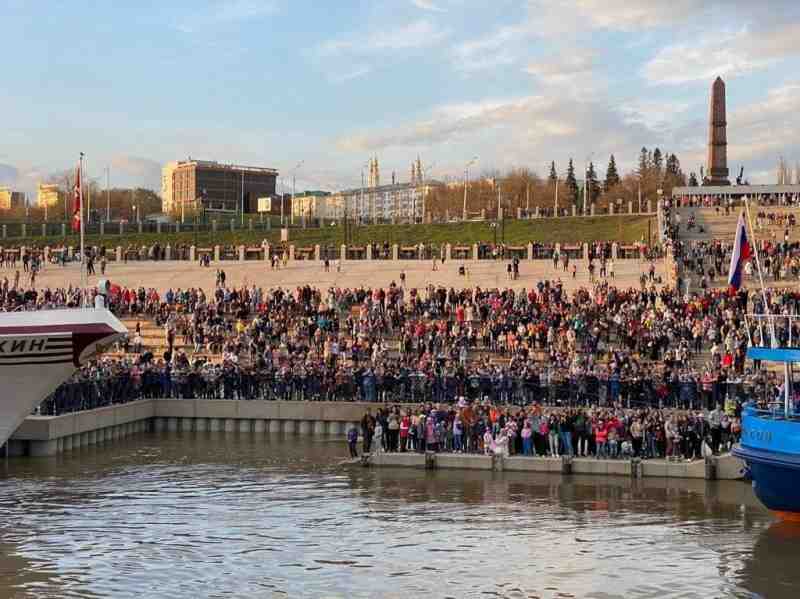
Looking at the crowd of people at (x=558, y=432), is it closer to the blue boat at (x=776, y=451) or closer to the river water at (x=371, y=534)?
the river water at (x=371, y=534)

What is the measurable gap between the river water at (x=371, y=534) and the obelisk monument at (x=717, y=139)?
7124 centimetres

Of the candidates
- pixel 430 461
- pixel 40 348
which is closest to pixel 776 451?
pixel 430 461

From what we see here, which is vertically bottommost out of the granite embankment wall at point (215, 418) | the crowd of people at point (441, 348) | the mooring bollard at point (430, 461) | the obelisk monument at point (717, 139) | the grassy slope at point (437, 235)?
the mooring bollard at point (430, 461)

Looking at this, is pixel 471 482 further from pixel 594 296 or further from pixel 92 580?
pixel 594 296

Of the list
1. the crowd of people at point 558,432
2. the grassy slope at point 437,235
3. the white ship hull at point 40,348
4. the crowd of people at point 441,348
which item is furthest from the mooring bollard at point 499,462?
the grassy slope at point 437,235

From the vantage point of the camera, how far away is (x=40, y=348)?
91.9 ft

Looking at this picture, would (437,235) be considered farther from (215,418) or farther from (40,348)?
(40,348)

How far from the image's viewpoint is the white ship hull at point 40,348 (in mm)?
27797

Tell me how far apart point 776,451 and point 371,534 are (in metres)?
8.45

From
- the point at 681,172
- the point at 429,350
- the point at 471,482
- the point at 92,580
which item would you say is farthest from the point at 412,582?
the point at 681,172

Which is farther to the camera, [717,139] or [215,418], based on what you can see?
[717,139]

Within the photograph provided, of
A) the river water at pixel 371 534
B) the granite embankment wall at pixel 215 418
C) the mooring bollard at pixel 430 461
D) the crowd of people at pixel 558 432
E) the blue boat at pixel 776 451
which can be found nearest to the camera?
the river water at pixel 371 534

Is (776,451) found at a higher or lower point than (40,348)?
lower

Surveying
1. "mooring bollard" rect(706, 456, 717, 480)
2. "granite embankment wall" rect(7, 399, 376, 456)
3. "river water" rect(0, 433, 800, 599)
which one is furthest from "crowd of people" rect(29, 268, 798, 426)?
"river water" rect(0, 433, 800, 599)
